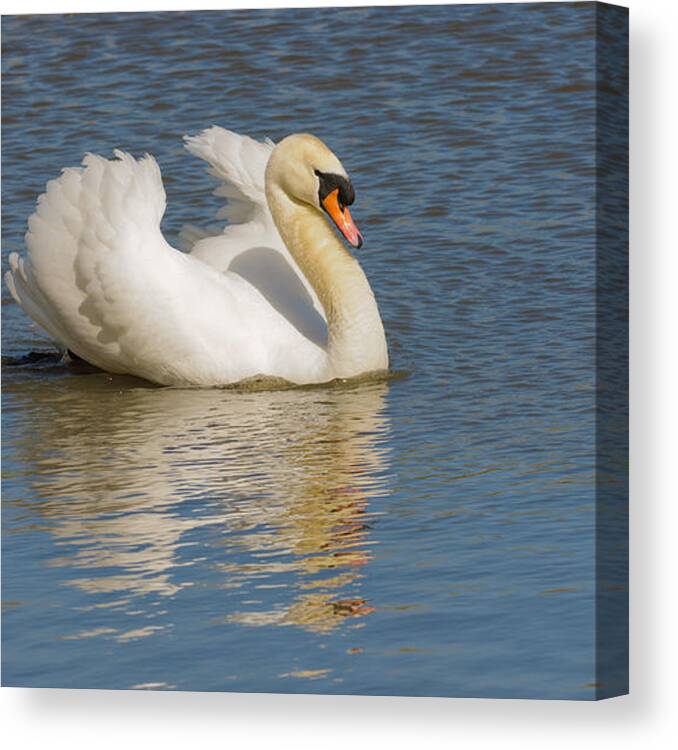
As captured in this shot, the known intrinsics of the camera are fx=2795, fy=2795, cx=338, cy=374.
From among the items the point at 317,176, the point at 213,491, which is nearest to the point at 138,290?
the point at 317,176

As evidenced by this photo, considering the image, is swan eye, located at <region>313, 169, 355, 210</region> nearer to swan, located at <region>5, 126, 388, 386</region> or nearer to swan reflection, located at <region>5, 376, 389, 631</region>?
swan, located at <region>5, 126, 388, 386</region>

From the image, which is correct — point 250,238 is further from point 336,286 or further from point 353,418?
point 353,418

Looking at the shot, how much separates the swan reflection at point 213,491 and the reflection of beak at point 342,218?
1.92 ft

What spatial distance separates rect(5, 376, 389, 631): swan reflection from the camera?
354 inches

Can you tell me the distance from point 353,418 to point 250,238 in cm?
139

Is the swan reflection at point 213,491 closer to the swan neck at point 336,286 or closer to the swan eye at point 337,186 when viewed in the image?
the swan neck at point 336,286

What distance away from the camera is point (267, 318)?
11.1 metres

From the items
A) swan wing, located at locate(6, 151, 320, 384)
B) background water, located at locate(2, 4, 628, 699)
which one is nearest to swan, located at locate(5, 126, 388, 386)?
swan wing, located at locate(6, 151, 320, 384)

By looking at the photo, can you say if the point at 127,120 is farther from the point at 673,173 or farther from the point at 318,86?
the point at 673,173

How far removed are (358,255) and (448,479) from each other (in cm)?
214

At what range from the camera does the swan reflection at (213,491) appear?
29.5ft

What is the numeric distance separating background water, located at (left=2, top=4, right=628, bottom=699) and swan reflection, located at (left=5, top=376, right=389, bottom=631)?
0.01 meters

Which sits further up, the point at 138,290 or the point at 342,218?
the point at 342,218

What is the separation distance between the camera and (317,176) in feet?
35.7
